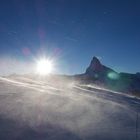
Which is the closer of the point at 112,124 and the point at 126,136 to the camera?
the point at 126,136

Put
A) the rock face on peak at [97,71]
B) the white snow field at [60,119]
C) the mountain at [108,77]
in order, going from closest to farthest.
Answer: the white snow field at [60,119]
the mountain at [108,77]
the rock face on peak at [97,71]

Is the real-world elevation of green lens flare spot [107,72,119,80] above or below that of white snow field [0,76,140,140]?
above

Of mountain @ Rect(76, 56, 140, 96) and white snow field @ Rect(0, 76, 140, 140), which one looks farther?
mountain @ Rect(76, 56, 140, 96)

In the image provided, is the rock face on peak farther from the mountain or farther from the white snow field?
the white snow field

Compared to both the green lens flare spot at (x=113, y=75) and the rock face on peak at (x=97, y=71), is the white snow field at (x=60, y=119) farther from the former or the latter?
the green lens flare spot at (x=113, y=75)

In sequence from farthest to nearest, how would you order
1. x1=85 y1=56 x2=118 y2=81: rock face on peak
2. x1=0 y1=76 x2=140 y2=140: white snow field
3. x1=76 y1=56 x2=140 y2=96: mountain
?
x1=85 y1=56 x2=118 y2=81: rock face on peak → x1=76 y1=56 x2=140 y2=96: mountain → x1=0 y1=76 x2=140 y2=140: white snow field

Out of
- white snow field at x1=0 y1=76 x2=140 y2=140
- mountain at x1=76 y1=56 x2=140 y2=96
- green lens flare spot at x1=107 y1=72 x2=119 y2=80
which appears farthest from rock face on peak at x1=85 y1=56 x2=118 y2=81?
white snow field at x1=0 y1=76 x2=140 y2=140

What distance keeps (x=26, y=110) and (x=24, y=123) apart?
5.96ft

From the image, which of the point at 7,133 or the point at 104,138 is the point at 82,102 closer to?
the point at 104,138

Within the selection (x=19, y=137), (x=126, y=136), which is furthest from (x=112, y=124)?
(x=19, y=137)

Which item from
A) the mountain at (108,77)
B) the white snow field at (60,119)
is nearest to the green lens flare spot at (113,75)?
the mountain at (108,77)

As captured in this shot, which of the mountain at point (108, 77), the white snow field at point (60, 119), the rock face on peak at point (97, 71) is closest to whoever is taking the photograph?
the white snow field at point (60, 119)

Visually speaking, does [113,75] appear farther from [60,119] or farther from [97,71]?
[60,119]

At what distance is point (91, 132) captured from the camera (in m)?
14.9
